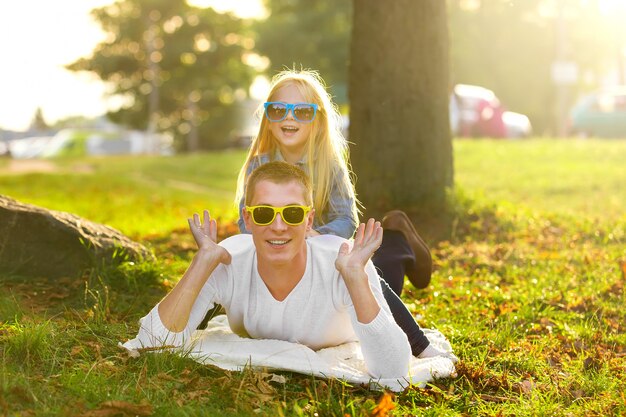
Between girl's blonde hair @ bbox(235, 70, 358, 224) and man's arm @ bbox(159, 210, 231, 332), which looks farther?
girl's blonde hair @ bbox(235, 70, 358, 224)

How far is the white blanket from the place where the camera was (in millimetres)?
4258

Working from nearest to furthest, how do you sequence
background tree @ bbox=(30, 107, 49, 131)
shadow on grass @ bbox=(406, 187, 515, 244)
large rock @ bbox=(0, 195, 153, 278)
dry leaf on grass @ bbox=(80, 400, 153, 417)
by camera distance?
dry leaf on grass @ bbox=(80, 400, 153, 417) < large rock @ bbox=(0, 195, 153, 278) < shadow on grass @ bbox=(406, 187, 515, 244) < background tree @ bbox=(30, 107, 49, 131)

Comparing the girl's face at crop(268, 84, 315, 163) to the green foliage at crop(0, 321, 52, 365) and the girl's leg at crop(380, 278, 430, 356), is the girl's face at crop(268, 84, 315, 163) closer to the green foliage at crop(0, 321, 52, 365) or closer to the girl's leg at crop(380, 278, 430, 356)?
the girl's leg at crop(380, 278, 430, 356)

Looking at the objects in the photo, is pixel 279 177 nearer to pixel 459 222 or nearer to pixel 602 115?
pixel 459 222

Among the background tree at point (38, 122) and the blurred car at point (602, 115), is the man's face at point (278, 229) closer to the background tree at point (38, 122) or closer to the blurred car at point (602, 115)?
the blurred car at point (602, 115)

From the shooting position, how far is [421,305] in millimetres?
6184

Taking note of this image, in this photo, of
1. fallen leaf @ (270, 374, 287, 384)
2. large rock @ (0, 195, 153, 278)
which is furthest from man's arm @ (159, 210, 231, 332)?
large rock @ (0, 195, 153, 278)

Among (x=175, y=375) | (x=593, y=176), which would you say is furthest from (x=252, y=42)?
(x=175, y=375)

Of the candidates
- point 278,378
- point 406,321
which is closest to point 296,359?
point 278,378

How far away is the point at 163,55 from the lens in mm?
37312

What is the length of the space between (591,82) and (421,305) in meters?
54.3

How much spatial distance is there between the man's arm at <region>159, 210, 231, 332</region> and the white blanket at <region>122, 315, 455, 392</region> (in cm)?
17

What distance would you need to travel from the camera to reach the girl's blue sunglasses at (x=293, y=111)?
5.24 metres

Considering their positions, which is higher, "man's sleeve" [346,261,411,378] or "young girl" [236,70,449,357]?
"young girl" [236,70,449,357]
